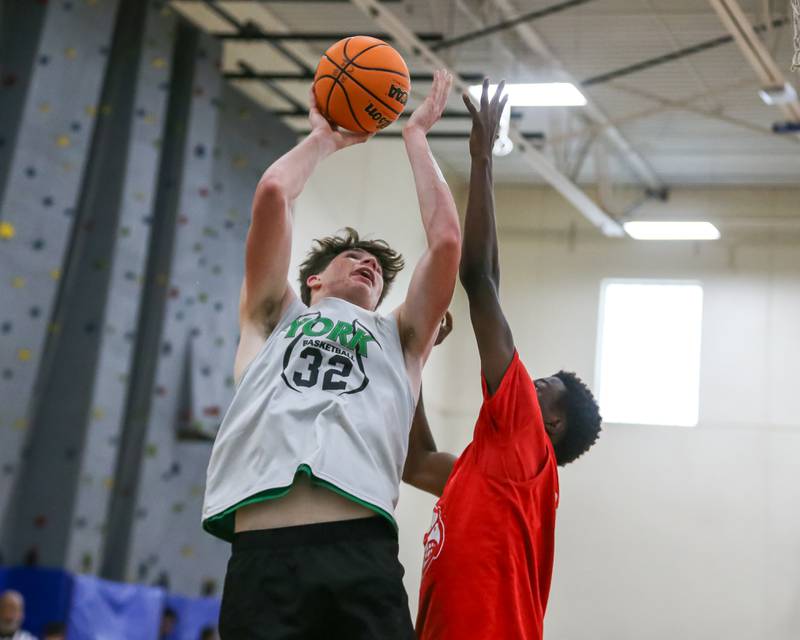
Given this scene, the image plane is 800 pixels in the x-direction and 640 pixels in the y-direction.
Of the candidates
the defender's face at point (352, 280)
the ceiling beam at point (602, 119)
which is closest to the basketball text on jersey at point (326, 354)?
the defender's face at point (352, 280)

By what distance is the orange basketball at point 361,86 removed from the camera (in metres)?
3.42

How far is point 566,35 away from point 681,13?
51.2 inches

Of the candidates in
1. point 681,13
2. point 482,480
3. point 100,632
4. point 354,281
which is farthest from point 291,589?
point 681,13

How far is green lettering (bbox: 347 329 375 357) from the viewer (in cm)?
297

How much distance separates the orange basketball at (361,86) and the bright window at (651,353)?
1203 centimetres

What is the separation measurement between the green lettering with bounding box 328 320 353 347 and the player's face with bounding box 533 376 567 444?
771mm

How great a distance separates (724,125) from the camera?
1380 cm

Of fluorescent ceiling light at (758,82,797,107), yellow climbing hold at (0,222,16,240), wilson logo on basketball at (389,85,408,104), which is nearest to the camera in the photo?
wilson logo on basketball at (389,85,408,104)

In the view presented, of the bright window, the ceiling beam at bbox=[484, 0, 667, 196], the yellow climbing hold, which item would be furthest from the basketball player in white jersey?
the bright window

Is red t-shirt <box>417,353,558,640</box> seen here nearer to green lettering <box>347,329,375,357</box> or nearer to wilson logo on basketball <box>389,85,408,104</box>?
green lettering <box>347,329,375,357</box>

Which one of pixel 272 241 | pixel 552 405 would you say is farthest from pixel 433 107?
pixel 552 405

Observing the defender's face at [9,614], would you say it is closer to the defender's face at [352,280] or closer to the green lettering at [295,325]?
the defender's face at [352,280]

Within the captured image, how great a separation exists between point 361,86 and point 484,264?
679mm

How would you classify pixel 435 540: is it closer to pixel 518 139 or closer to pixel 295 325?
pixel 295 325
